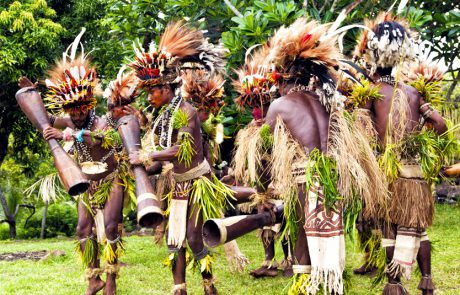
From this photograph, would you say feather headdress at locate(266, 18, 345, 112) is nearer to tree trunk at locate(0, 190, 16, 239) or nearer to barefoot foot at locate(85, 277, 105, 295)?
barefoot foot at locate(85, 277, 105, 295)

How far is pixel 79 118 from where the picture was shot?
4.84m

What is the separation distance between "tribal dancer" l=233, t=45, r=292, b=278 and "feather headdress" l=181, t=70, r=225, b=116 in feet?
0.69

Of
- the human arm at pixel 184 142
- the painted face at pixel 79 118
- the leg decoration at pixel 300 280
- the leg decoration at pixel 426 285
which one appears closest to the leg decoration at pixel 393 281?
the leg decoration at pixel 426 285

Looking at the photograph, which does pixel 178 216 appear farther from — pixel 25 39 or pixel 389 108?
pixel 25 39

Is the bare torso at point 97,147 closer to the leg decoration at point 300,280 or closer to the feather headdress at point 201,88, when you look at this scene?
the feather headdress at point 201,88

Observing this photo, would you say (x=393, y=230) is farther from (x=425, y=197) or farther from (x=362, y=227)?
(x=362, y=227)

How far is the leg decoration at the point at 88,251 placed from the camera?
494cm

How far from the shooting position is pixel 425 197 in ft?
14.1

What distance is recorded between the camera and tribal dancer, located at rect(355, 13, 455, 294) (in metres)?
4.23

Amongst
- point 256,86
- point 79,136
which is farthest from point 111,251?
point 256,86

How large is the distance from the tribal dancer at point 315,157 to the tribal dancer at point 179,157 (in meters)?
0.91

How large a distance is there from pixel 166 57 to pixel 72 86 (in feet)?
2.47

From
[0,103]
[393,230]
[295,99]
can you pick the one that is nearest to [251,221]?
[295,99]

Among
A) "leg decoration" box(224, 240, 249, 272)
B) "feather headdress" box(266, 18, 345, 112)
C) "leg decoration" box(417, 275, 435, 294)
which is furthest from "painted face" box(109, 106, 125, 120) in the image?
"leg decoration" box(417, 275, 435, 294)
